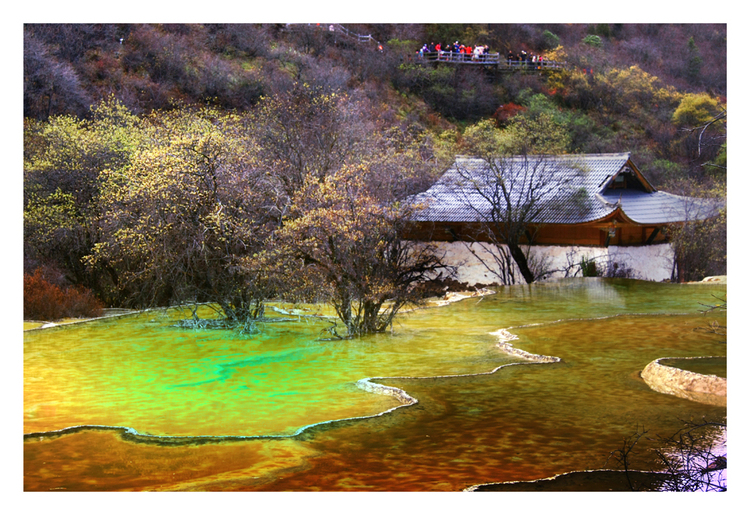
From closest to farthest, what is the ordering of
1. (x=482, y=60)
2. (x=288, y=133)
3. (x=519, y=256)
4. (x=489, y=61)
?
(x=288, y=133)
(x=519, y=256)
(x=489, y=61)
(x=482, y=60)

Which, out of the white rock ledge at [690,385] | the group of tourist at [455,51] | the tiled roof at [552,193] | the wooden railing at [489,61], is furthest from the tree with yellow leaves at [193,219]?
the wooden railing at [489,61]

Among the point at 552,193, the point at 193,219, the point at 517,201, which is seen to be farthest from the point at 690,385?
the point at 552,193

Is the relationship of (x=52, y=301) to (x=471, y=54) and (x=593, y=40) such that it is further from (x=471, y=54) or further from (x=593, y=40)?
(x=593, y=40)

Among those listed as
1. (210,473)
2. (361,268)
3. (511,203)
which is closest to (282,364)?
(361,268)

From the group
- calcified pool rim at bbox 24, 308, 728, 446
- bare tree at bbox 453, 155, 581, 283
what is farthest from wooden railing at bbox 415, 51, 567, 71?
calcified pool rim at bbox 24, 308, 728, 446

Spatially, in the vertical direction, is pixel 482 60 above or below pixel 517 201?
above
